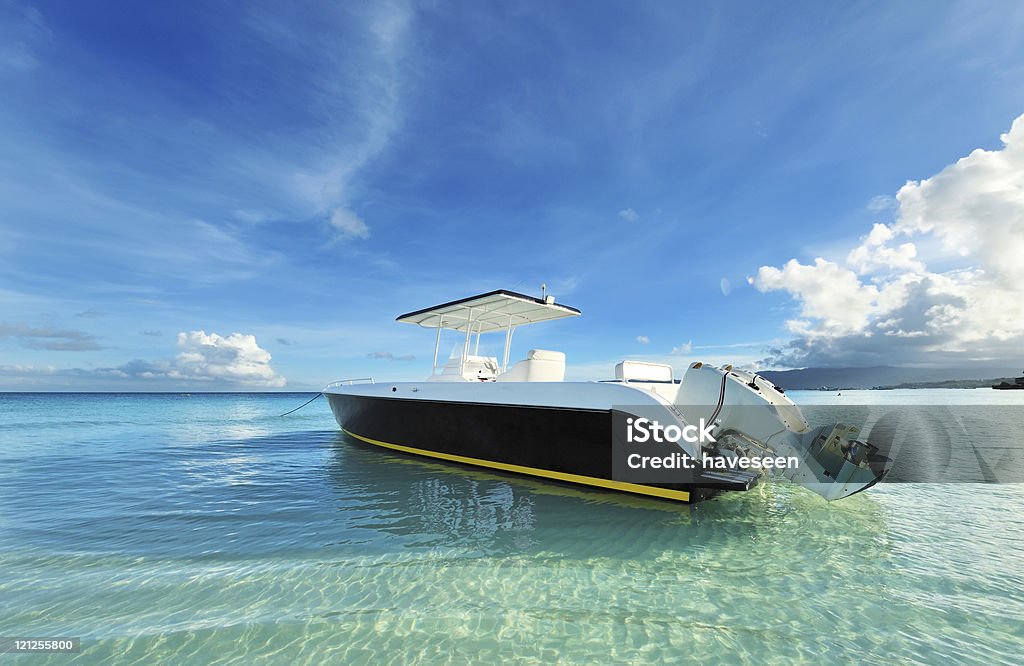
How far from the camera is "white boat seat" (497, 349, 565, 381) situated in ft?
29.1

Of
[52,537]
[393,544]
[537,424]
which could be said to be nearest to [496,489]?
[537,424]

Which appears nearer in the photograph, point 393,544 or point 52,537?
point 393,544

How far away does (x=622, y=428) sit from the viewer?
6.93 meters

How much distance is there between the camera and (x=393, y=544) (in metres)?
5.25

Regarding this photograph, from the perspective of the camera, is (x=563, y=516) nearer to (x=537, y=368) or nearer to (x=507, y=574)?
(x=507, y=574)

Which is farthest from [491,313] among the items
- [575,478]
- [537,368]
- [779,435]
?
[779,435]

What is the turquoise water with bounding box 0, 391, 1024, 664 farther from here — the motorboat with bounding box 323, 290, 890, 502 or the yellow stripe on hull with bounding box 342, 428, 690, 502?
the motorboat with bounding box 323, 290, 890, 502

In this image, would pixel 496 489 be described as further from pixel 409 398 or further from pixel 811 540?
pixel 811 540

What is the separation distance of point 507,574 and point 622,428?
3.22 metres

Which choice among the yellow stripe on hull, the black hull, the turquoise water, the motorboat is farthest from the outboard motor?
the yellow stripe on hull

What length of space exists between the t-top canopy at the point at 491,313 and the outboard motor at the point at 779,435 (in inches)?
185

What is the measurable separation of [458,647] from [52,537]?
6.12 metres

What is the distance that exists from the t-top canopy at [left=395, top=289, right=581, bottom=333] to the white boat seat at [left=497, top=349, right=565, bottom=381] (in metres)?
1.57

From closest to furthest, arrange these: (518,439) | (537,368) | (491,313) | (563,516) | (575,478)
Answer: (563,516) → (575,478) → (518,439) → (537,368) → (491,313)
